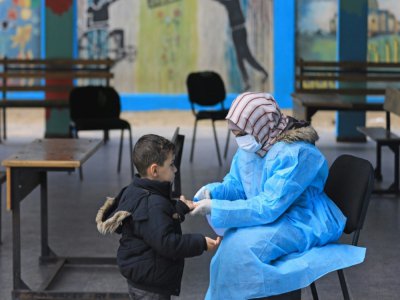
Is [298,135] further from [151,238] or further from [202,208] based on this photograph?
[151,238]

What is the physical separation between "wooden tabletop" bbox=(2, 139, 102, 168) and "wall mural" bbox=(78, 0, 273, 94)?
408 inches

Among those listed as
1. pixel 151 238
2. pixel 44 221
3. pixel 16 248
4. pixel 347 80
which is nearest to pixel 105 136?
pixel 347 80

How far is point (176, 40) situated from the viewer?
16531mm

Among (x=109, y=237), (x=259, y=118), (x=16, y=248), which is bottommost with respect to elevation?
(x=109, y=237)

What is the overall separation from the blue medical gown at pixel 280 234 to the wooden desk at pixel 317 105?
538cm

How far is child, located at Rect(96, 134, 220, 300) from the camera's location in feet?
12.8

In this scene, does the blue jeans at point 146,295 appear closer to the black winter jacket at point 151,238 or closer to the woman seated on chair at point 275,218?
the black winter jacket at point 151,238

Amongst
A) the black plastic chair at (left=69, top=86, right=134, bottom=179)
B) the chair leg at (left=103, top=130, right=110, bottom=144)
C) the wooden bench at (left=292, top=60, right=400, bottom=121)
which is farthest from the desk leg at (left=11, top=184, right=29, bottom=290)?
the chair leg at (left=103, top=130, right=110, bottom=144)

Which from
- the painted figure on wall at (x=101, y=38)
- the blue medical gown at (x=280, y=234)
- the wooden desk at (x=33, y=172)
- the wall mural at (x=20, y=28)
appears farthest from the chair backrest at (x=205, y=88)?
the blue medical gown at (x=280, y=234)

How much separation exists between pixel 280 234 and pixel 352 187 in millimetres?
472

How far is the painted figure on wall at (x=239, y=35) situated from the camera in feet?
53.7

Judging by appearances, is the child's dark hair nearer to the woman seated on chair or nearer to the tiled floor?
the woman seated on chair

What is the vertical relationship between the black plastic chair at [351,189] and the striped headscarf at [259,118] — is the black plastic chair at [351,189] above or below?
below

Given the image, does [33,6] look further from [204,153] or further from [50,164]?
[50,164]
